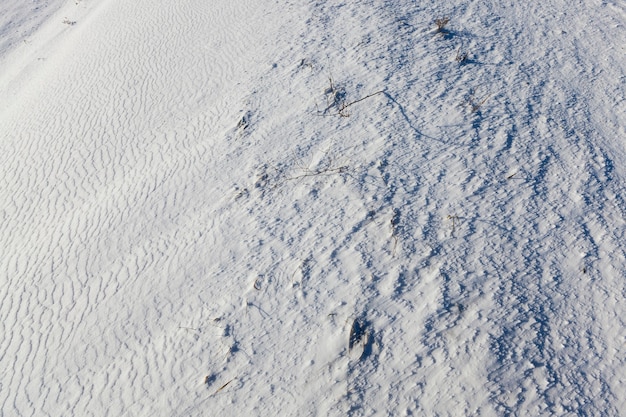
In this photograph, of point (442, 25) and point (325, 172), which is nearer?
point (325, 172)

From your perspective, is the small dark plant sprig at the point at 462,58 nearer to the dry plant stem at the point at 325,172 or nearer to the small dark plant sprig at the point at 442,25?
the small dark plant sprig at the point at 442,25

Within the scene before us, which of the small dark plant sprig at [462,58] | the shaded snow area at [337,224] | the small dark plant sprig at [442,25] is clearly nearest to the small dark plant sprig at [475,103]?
the shaded snow area at [337,224]

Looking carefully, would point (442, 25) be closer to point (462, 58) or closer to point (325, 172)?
point (462, 58)

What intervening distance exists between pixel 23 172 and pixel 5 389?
5.20ft

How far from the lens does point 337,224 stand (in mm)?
2207

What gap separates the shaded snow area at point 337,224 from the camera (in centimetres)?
176

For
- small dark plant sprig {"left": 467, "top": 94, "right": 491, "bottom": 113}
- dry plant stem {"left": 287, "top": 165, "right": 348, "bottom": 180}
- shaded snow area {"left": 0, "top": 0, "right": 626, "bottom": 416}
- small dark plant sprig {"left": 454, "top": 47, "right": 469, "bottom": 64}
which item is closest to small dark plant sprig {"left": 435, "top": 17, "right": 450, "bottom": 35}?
shaded snow area {"left": 0, "top": 0, "right": 626, "bottom": 416}

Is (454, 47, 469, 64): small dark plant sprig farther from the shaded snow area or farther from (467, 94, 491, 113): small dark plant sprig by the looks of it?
(467, 94, 491, 113): small dark plant sprig

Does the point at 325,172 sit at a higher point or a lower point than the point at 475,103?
higher

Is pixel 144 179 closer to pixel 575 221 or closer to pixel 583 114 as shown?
pixel 575 221

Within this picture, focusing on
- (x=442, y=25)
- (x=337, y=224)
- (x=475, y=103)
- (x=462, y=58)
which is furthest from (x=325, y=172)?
(x=442, y=25)

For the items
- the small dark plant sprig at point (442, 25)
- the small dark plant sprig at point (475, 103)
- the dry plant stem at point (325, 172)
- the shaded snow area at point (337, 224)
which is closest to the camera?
the shaded snow area at point (337, 224)

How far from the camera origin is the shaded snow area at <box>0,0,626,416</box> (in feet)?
5.77

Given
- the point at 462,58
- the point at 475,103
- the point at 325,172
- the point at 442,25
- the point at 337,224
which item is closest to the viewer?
the point at 337,224
